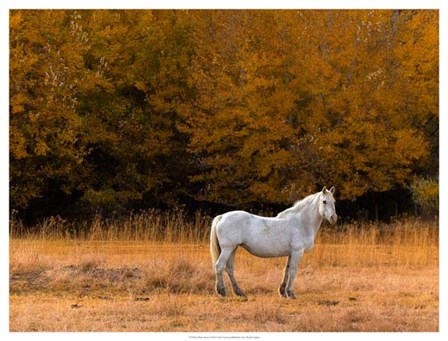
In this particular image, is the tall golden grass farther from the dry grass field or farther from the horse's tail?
the horse's tail

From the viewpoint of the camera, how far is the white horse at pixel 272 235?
1463cm

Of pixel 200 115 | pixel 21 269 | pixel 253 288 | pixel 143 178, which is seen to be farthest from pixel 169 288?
pixel 143 178

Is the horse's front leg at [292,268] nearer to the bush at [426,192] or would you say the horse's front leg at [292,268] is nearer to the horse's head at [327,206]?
the horse's head at [327,206]

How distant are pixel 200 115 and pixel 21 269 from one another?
1095cm

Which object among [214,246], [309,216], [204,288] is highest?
[309,216]

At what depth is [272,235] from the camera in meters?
14.9

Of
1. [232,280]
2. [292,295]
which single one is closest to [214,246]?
[232,280]

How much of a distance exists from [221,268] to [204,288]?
3.20 ft

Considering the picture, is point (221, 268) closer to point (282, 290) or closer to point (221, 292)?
point (221, 292)

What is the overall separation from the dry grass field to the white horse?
1.86 feet

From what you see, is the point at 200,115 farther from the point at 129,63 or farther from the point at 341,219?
the point at 341,219

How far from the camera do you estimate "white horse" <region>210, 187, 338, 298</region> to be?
48.0 feet

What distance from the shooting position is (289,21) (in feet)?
87.0

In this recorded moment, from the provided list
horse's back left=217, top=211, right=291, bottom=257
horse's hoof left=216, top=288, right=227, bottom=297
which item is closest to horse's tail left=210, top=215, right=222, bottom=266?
horse's back left=217, top=211, right=291, bottom=257
